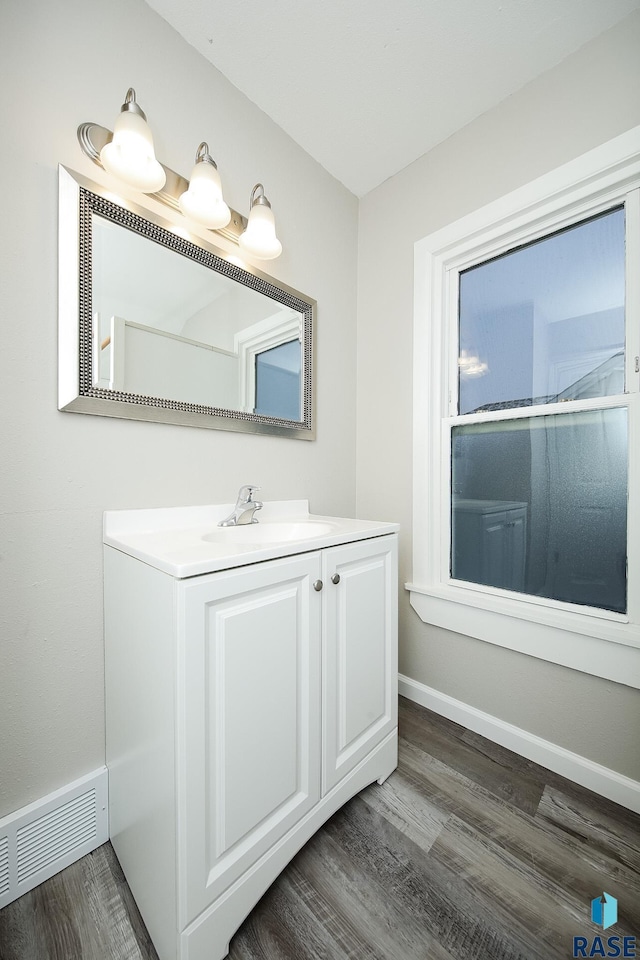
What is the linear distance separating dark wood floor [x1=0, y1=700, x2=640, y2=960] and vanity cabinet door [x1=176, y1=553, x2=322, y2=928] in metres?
0.18

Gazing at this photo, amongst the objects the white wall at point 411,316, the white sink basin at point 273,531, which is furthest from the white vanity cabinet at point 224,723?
the white wall at point 411,316

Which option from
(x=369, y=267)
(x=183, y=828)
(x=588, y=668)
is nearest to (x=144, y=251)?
(x=369, y=267)

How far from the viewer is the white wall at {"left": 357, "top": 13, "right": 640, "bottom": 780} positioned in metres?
1.19

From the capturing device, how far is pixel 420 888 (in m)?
0.92

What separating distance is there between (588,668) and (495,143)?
6.19ft

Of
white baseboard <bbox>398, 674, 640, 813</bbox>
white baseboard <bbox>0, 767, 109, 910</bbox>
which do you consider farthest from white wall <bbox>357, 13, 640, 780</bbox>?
white baseboard <bbox>0, 767, 109, 910</bbox>

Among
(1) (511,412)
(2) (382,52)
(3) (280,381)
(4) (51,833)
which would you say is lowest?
(4) (51,833)

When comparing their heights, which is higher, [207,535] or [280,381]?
[280,381]

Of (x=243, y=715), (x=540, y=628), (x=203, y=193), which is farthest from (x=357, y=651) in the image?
(x=203, y=193)

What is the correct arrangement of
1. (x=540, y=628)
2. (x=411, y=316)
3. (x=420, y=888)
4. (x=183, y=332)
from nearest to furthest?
(x=420, y=888)
(x=183, y=332)
(x=540, y=628)
(x=411, y=316)

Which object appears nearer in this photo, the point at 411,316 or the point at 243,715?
the point at 243,715

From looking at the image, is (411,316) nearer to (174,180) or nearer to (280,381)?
(280,381)

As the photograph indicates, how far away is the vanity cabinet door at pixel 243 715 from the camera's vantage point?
0.72 metres

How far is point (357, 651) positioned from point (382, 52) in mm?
1927
